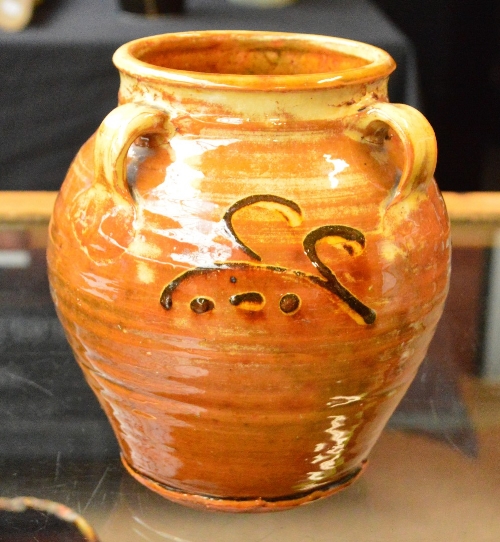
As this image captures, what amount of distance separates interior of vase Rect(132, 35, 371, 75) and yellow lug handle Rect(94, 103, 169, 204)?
146 millimetres

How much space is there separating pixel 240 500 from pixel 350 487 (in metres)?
0.11

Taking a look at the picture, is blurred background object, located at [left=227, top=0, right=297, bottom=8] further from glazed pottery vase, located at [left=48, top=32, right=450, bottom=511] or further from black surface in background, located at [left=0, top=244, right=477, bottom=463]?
glazed pottery vase, located at [left=48, top=32, right=450, bottom=511]

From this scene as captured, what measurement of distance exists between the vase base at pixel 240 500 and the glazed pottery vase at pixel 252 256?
5 cm

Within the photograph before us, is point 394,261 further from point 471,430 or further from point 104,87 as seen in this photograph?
point 104,87

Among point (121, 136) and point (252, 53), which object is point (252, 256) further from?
point (252, 53)

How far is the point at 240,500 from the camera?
2.26 feet

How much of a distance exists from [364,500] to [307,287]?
26cm

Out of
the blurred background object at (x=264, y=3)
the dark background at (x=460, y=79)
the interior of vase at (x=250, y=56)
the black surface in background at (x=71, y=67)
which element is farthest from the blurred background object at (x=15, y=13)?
the dark background at (x=460, y=79)

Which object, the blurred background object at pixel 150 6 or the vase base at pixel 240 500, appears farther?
the blurred background object at pixel 150 6

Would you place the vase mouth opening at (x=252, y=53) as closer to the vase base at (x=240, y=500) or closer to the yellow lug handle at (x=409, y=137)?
the yellow lug handle at (x=409, y=137)

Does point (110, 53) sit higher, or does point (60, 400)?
point (110, 53)

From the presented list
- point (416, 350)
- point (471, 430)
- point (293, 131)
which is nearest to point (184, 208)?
point (293, 131)

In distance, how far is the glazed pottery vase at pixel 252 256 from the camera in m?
0.57

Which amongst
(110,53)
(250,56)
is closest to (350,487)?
(250,56)
